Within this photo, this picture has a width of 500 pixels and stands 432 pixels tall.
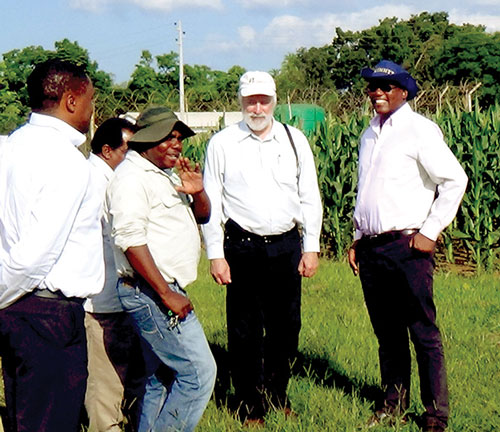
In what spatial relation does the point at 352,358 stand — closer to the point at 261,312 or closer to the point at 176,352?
the point at 261,312

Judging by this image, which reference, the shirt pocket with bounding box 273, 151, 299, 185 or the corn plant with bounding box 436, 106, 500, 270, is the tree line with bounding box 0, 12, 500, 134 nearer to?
the corn plant with bounding box 436, 106, 500, 270

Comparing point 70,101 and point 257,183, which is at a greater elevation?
point 70,101

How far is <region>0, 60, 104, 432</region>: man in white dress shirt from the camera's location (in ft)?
10.4

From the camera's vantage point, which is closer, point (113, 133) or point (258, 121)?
point (113, 133)

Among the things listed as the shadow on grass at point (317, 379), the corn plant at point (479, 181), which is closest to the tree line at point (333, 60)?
the corn plant at point (479, 181)

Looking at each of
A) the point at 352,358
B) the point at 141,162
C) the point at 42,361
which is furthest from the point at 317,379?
the point at 42,361

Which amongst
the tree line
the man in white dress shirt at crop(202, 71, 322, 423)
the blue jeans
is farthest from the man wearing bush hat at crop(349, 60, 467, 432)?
the tree line

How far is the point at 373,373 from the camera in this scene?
5.87 m

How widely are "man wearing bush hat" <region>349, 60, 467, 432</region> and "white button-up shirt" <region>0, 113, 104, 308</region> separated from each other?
2.03 m

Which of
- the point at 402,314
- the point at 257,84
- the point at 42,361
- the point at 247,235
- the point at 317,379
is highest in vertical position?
the point at 257,84

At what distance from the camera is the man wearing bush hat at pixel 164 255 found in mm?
3727

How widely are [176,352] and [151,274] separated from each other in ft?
1.41

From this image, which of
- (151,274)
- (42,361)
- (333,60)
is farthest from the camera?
(333,60)

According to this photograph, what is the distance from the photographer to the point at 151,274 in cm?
368
